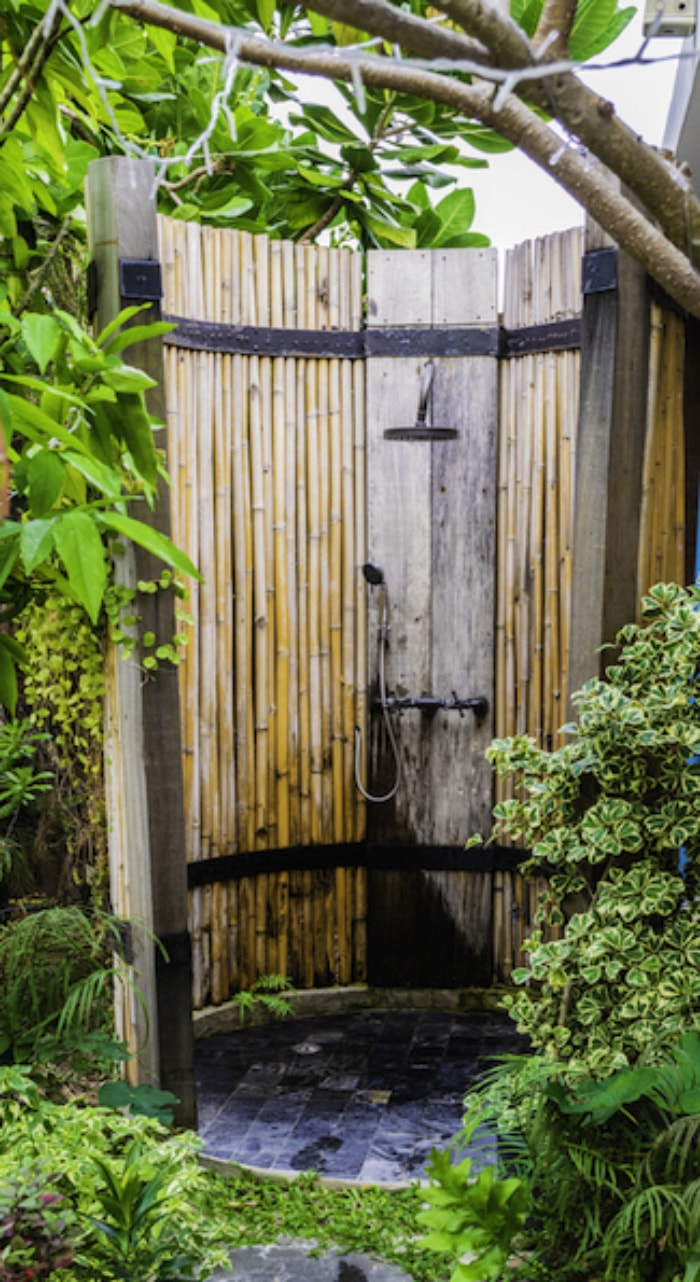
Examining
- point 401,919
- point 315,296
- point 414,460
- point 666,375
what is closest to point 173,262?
point 315,296

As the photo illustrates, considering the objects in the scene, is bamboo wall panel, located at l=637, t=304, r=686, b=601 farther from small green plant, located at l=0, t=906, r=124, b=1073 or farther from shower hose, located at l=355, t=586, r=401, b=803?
small green plant, located at l=0, t=906, r=124, b=1073

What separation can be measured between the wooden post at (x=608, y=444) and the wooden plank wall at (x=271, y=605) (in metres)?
1.34

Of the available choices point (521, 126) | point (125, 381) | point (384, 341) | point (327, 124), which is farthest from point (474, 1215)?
point (327, 124)

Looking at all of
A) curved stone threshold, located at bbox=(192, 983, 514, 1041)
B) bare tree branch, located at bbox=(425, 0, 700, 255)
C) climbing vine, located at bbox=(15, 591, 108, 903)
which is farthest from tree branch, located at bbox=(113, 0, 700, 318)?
curved stone threshold, located at bbox=(192, 983, 514, 1041)

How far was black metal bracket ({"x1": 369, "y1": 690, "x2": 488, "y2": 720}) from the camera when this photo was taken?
4.37 m

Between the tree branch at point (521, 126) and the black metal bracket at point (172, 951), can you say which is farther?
the black metal bracket at point (172, 951)

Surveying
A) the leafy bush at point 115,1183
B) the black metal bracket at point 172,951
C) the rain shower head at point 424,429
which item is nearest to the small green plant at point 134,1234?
the leafy bush at point 115,1183

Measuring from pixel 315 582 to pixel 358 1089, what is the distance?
1.75 metres

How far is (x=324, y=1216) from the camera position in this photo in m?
3.11

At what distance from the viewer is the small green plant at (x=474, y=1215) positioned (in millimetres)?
2479

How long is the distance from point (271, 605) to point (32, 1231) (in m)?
2.43

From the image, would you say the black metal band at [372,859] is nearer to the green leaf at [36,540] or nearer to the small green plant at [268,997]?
the small green plant at [268,997]

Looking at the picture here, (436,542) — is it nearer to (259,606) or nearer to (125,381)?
(259,606)

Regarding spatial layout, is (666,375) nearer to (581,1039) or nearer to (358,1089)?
(581,1039)
